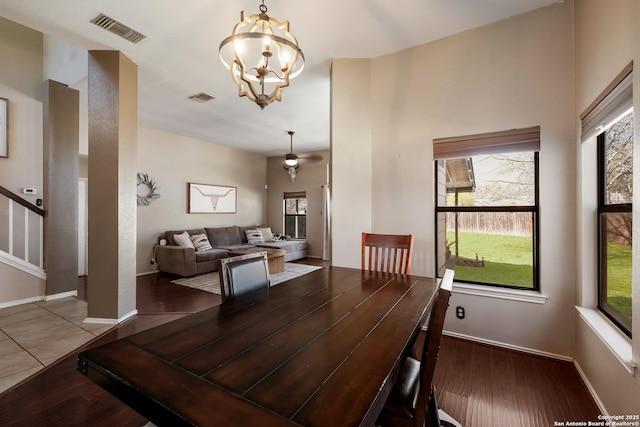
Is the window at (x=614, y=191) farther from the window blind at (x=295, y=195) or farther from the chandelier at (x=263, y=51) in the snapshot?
the window blind at (x=295, y=195)

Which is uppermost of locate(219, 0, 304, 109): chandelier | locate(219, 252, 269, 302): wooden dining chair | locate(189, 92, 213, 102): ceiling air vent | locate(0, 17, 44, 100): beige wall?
locate(0, 17, 44, 100): beige wall

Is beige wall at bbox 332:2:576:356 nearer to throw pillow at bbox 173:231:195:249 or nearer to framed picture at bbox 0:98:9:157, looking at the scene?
throw pillow at bbox 173:231:195:249

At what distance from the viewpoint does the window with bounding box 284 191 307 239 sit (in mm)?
7645

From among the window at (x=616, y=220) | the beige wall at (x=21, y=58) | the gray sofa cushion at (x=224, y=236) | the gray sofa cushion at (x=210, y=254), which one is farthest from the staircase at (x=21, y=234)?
the window at (x=616, y=220)

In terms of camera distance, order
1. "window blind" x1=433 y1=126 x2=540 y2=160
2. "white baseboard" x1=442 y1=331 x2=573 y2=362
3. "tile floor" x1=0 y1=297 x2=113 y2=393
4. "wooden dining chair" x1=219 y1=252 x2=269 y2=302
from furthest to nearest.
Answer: "window blind" x1=433 y1=126 x2=540 y2=160 → "white baseboard" x1=442 y1=331 x2=573 y2=362 → "tile floor" x1=0 y1=297 x2=113 y2=393 → "wooden dining chair" x1=219 y1=252 x2=269 y2=302

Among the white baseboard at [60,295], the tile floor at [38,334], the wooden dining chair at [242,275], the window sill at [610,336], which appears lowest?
the tile floor at [38,334]

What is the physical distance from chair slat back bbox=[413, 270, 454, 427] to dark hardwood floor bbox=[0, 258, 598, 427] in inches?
36.3

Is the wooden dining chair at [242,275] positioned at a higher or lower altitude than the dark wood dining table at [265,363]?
higher

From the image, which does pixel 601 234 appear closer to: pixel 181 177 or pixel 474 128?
pixel 474 128

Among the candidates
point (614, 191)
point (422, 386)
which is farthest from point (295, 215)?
point (422, 386)

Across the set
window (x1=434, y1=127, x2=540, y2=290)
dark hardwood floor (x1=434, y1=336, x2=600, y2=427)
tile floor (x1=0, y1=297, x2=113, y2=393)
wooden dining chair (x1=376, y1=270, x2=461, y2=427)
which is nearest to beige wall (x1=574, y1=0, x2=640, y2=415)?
dark hardwood floor (x1=434, y1=336, x2=600, y2=427)

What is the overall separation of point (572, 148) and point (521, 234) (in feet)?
2.65

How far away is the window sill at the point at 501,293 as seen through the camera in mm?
2252

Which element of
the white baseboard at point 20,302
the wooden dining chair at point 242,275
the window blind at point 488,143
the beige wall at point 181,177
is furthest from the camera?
the beige wall at point 181,177
